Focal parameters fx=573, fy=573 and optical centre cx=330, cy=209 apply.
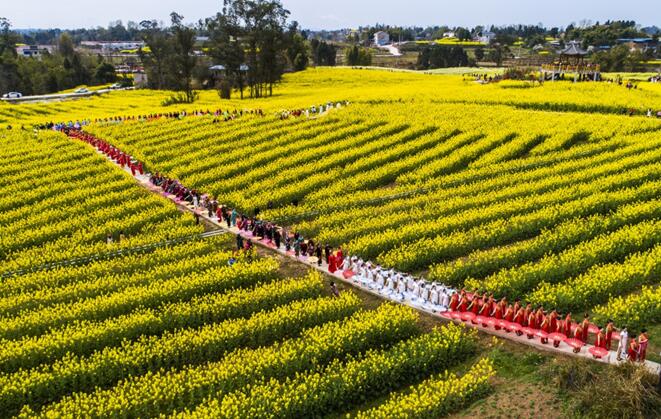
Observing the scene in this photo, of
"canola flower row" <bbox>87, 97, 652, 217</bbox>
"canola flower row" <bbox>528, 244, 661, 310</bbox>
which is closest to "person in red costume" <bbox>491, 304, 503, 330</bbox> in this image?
"canola flower row" <bbox>528, 244, 661, 310</bbox>

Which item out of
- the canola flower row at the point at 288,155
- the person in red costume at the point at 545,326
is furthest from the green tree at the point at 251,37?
the person in red costume at the point at 545,326

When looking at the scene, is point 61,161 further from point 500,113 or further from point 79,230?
point 500,113

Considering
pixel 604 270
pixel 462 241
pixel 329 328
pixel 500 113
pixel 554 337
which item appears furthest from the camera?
pixel 500 113

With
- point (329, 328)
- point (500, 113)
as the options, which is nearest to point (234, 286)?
point (329, 328)

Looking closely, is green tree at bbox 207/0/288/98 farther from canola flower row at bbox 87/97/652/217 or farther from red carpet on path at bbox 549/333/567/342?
red carpet on path at bbox 549/333/567/342

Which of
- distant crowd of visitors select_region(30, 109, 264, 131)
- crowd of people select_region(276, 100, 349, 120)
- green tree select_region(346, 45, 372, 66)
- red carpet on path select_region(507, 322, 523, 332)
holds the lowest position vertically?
red carpet on path select_region(507, 322, 523, 332)

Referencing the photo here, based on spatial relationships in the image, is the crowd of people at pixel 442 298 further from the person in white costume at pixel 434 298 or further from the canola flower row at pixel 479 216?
the canola flower row at pixel 479 216
